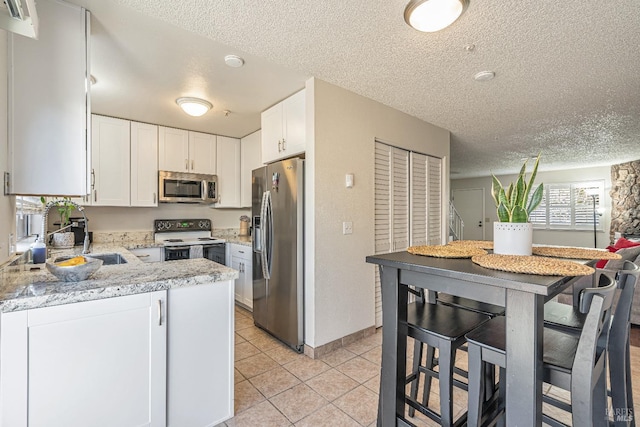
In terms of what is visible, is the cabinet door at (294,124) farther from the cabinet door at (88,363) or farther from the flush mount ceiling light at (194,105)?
the cabinet door at (88,363)

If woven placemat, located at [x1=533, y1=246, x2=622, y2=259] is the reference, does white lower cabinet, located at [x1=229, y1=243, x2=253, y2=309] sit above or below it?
below

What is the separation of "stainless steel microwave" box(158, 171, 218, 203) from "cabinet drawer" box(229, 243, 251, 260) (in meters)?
0.79

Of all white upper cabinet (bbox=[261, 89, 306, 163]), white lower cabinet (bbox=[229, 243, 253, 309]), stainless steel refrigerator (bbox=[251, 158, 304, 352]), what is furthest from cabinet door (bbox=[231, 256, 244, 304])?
white upper cabinet (bbox=[261, 89, 306, 163])

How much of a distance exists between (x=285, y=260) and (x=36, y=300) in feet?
5.68

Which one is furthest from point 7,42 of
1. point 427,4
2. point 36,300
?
point 427,4

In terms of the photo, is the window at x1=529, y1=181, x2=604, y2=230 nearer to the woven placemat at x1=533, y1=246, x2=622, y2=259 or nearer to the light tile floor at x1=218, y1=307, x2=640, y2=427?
the light tile floor at x1=218, y1=307, x2=640, y2=427

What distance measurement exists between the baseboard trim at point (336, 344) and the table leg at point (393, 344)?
4.16ft

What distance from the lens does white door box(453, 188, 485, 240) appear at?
29.3 ft

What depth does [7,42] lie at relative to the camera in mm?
1479

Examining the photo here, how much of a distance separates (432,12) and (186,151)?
11.1 feet

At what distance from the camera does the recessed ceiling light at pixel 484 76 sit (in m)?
2.43

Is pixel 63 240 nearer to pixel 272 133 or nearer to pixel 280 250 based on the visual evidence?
pixel 280 250

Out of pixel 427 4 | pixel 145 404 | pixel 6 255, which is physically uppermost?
pixel 427 4

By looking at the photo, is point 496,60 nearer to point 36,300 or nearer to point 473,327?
point 473,327
